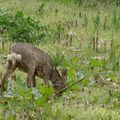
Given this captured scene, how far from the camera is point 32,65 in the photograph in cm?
943

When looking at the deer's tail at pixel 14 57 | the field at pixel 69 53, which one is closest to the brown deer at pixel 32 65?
the deer's tail at pixel 14 57

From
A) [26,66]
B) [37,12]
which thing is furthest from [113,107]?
[37,12]

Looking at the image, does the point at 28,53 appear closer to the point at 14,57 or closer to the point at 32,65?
the point at 32,65

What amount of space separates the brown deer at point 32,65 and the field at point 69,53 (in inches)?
8.1

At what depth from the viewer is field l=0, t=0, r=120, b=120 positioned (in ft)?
20.9

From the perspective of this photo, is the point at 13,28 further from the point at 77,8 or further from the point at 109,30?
the point at 77,8

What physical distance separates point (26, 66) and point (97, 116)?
2278 millimetres

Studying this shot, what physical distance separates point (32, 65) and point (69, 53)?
362 centimetres

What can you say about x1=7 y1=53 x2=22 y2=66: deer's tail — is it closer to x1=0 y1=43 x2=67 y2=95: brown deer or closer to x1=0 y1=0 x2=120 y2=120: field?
x1=0 y1=43 x2=67 y2=95: brown deer

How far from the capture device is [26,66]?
9.31 m

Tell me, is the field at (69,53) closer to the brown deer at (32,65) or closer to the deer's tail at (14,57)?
the brown deer at (32,65)

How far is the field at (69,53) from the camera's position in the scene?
6.36 meters

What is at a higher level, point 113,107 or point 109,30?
point 113,107

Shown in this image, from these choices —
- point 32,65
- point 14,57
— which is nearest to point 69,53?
point 32,65
